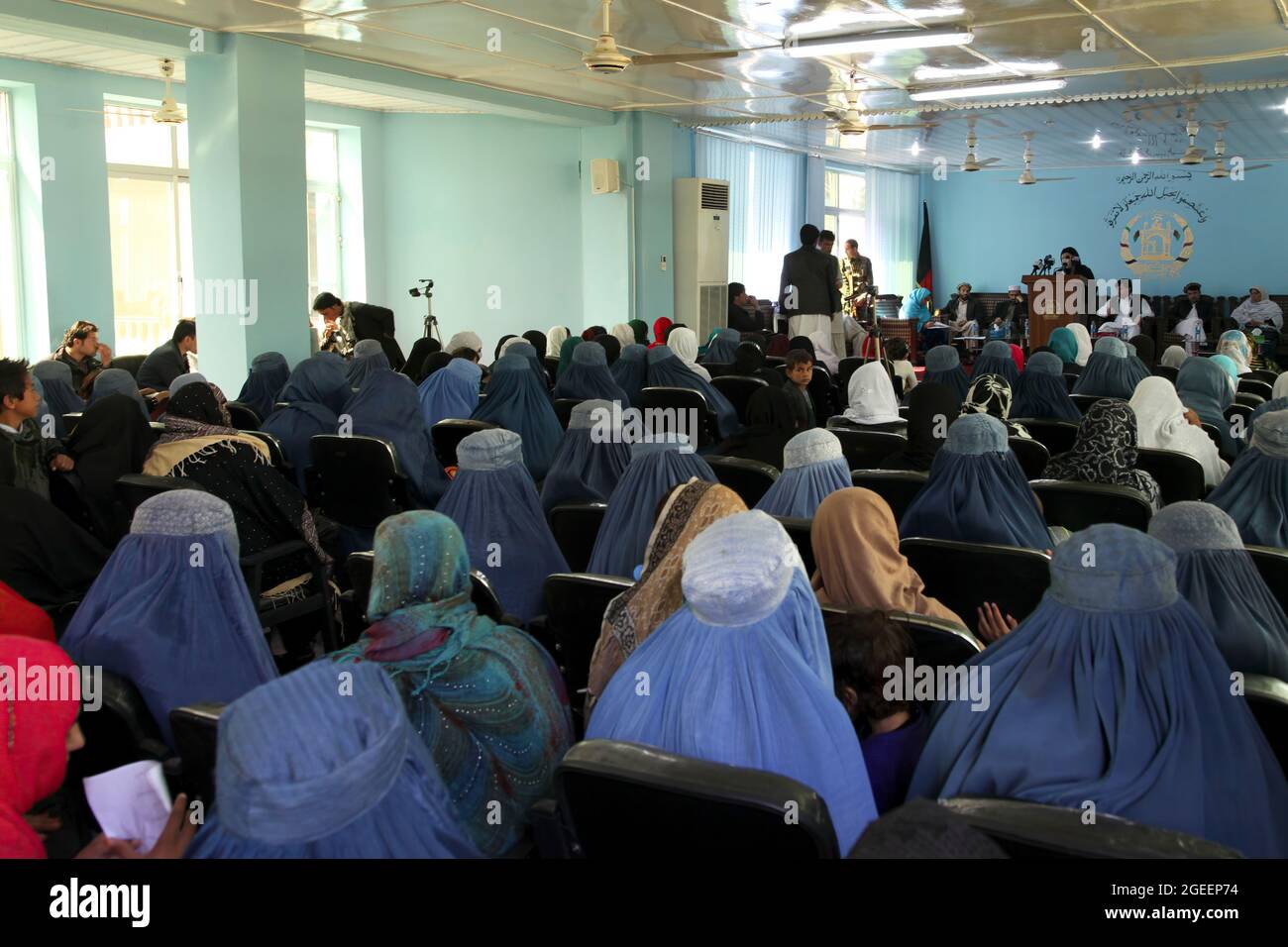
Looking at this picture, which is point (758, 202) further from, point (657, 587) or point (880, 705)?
point (880, 705)

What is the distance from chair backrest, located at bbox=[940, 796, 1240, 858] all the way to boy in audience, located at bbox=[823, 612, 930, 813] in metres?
0.58

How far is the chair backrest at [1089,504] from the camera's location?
11.1ft

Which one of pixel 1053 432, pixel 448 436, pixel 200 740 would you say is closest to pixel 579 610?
pixel 200 740

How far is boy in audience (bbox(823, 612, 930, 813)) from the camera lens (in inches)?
78.7

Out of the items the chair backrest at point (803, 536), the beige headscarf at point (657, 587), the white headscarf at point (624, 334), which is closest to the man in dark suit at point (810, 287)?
the white headscarf at point (624, 334)

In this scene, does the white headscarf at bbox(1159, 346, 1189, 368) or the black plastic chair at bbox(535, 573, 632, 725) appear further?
the white headscarf at bbox(1159, 346, 1189, 368)

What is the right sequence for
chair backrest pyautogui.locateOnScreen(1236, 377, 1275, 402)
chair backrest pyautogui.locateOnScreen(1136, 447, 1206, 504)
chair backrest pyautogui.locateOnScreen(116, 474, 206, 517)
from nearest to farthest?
chair backrest pyautogui.locateOnScreen(116, 474, 206, 517), chair backrest pyautogui.locateOnScreen(1136, 447, 1206, 504), chair backrest pyautogui.locateOnScreen(1236, 377, 1275, 402)

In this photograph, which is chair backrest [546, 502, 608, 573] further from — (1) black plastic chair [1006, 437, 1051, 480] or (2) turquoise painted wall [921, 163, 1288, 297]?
(2) turquoise painted wall [921, 163, 1288, 297]

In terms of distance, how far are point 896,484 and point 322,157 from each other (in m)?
9.69

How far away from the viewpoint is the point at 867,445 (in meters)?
4.88

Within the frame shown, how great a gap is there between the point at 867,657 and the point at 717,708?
41cm

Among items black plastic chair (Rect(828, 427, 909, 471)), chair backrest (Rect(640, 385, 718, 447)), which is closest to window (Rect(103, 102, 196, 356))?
chair backrest (Rect(640, 385, 718, 447))

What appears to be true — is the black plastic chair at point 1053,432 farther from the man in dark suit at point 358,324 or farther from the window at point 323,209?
the window at point 323,209
